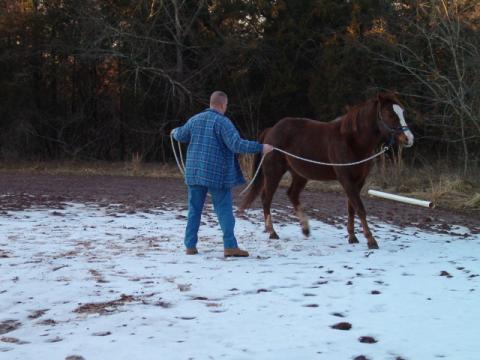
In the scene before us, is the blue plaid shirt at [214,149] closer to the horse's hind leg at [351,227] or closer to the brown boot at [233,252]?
the brown boot at [233,252]

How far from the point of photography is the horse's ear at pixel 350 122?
7.16 metres

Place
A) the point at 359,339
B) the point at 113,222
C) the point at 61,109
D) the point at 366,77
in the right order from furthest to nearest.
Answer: the point at 61,109 < the point at 366,77 < the point at 113,222 < the point at 359,339

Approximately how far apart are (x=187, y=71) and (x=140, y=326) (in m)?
18.1

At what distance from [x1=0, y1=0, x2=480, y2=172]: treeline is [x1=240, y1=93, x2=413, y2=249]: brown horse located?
11.3 meters

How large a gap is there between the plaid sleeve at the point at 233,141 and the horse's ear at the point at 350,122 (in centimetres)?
141

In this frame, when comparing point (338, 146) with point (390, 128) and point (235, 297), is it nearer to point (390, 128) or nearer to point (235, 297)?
point (390, 128)

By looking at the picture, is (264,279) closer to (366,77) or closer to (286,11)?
(366,77)

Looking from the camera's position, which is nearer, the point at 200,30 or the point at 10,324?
the point at 10,324

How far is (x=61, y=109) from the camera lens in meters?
22.7

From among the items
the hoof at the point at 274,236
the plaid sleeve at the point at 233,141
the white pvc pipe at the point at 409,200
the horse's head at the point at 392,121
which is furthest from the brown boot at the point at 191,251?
the white pvc pipe at the point at 409,200

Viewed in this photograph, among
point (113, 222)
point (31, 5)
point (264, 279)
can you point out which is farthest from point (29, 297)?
point (31, 5)

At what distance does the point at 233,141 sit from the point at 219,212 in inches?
30.2

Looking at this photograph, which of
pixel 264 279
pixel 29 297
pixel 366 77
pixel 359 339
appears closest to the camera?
pixel 359 339

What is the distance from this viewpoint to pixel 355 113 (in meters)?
7.17
